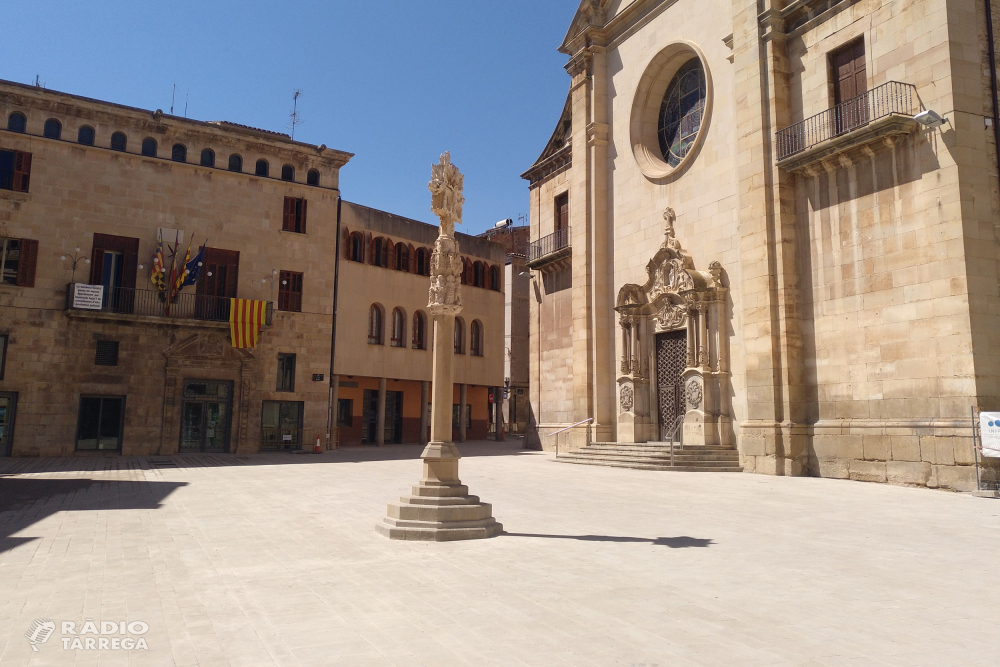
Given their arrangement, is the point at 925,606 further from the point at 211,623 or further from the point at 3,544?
the point at 3,544

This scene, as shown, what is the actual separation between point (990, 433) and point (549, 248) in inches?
698

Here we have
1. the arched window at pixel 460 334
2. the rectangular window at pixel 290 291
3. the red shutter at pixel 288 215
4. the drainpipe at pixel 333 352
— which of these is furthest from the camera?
the arched window at pixel 460 334

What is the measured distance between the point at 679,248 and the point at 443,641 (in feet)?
57.7

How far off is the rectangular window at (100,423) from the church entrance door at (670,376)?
1823cm

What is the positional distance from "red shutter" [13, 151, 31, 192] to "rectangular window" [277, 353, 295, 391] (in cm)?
1023

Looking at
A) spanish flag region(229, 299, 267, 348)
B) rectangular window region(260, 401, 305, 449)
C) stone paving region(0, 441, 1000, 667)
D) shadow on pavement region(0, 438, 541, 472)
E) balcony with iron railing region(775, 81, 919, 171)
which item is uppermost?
balcony with iron railing region(775, 81, 919, 171)

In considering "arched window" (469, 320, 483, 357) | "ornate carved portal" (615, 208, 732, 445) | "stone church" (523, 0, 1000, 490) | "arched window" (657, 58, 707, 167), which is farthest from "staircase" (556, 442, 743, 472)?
"arched window" (469, 320, 483, 357)

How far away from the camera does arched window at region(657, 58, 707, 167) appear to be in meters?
22.2

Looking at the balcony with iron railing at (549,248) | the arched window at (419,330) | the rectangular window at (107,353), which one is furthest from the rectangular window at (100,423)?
the balcony with iron railing at (549,248)

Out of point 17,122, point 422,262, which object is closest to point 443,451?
point 17,122

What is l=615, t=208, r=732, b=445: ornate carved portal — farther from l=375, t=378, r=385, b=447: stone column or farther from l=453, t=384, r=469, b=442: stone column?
l=453, t=384, r=469, b=442: stone column

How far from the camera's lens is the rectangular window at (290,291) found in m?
28.4

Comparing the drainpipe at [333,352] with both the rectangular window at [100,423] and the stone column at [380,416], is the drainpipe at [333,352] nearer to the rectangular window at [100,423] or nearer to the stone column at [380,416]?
the stone column at [380,416]

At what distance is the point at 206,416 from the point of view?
26672 millimetres
